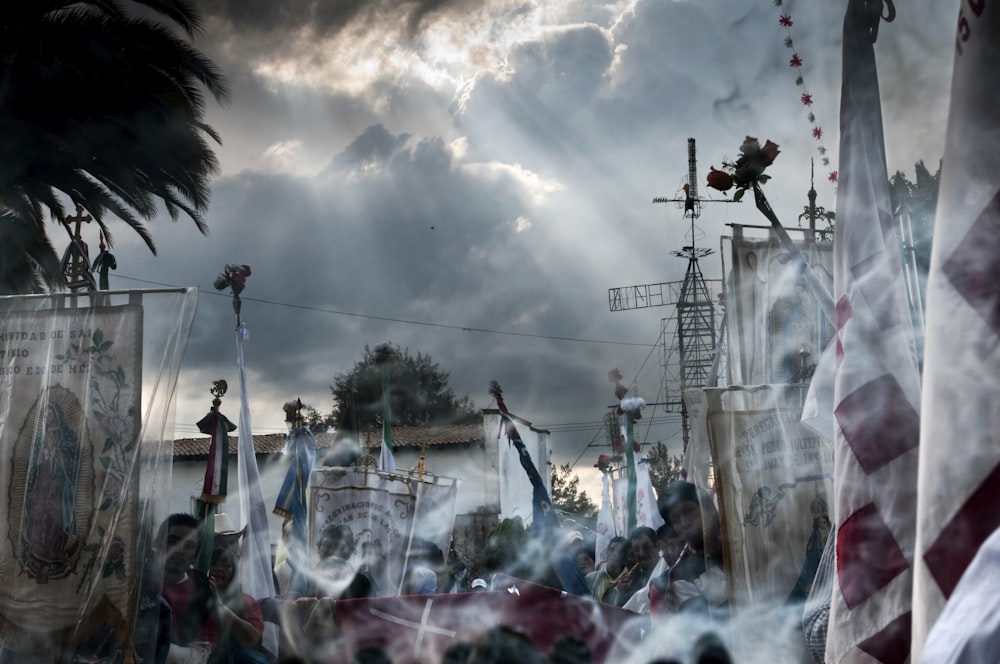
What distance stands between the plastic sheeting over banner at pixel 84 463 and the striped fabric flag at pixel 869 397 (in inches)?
164

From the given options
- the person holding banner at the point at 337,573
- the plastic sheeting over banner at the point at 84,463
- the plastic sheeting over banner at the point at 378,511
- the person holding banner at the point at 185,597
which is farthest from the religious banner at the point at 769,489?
the plastic sheeting over banner at the point at 378,511

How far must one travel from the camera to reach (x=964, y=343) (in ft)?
5.56

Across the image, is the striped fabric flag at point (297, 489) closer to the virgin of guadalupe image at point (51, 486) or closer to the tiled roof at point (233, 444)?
the virgin of guadalupe image at point (51, 486)

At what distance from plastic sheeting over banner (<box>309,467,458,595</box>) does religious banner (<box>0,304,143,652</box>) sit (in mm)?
3632

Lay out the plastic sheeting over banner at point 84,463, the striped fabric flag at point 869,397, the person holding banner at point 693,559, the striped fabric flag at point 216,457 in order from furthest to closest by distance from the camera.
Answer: the striped fabric flag at point 216,457 → the plastic sheeting over banner at point 84,463 → the person holding banner at point 693,559 → the striped fabric flag at point 869,397

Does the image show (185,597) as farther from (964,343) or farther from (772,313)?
(964,343)

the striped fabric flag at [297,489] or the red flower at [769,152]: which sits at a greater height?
the red flower at [769,152]

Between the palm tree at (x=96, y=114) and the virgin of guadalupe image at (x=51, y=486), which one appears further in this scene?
the palm tree at (x=96, y=114)

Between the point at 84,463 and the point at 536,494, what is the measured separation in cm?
492

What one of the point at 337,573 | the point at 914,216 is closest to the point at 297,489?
the point at 337,573

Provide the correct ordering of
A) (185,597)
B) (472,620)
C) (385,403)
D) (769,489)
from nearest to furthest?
(472,620), (769,489), (185,597), (385,403)

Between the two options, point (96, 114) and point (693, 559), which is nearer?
point (693, 559)

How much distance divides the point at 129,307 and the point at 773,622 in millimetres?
4103

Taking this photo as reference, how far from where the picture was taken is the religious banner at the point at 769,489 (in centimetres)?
525
